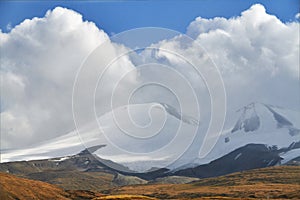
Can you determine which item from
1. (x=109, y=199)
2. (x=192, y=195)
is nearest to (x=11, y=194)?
(x=109, y=199)

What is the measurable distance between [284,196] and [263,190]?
22249mm

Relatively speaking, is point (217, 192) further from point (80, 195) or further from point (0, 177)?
point (0, 177)

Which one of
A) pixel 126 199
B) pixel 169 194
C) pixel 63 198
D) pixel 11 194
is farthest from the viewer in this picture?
pixel 169 194

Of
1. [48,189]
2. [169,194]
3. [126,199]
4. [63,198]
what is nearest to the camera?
[126,199]

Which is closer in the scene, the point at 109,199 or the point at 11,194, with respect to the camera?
the point at 109,199

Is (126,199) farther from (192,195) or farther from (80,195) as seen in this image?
(192,195)

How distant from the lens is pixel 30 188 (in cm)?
13950

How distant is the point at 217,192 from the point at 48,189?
56963mm

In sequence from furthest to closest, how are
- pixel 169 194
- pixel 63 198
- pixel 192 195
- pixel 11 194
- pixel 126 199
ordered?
pixel 169 194 < pixel 192 195 < pixel 63 198 < pixel 11 194 < pixel 126 199

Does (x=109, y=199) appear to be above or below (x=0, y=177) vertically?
below

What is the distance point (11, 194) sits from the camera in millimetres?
124938

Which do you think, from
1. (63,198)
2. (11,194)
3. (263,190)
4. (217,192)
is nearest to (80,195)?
(63,198)

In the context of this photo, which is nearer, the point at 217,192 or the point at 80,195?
the point at 80,195

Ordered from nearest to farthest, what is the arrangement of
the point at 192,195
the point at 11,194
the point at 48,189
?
the point at 11,194
the point at 48,189
the point at 192,195
